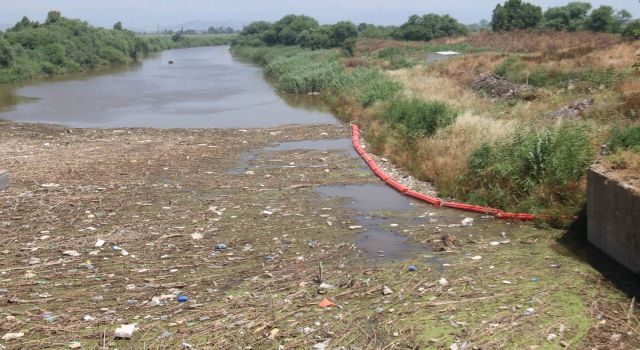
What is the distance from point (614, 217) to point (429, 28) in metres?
61.6

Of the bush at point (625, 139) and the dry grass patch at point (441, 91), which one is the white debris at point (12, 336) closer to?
the bush at point (625, 139)

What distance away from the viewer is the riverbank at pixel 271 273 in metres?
5.69

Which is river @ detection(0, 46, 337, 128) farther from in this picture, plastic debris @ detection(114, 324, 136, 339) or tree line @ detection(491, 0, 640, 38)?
tree line @ detection(491, 0, 640, 38)

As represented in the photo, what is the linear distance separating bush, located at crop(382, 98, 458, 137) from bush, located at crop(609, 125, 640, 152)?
17.2 feet

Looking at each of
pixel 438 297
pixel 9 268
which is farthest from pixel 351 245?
pixel 9 268

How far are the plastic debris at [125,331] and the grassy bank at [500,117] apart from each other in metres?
6.12

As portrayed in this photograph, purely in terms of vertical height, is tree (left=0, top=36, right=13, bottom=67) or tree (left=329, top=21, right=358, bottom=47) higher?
tree (left=329, top=21, right=358, bottom=47)

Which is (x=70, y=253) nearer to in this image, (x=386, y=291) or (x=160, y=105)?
(x=386, y=291)

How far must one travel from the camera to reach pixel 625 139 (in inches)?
346

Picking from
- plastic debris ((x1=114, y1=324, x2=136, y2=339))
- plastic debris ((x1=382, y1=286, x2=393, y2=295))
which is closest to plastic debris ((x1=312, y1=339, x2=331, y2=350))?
plastic debris ((x1=382, y1=286, x2=393, y2=295))

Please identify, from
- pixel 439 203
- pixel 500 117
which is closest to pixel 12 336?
pixel 439 203

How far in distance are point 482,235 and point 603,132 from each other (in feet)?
11.7

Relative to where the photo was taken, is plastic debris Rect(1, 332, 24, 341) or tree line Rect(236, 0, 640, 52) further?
tree line Rect(236, 0, 640, 52)

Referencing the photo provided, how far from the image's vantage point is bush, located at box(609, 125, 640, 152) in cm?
853
